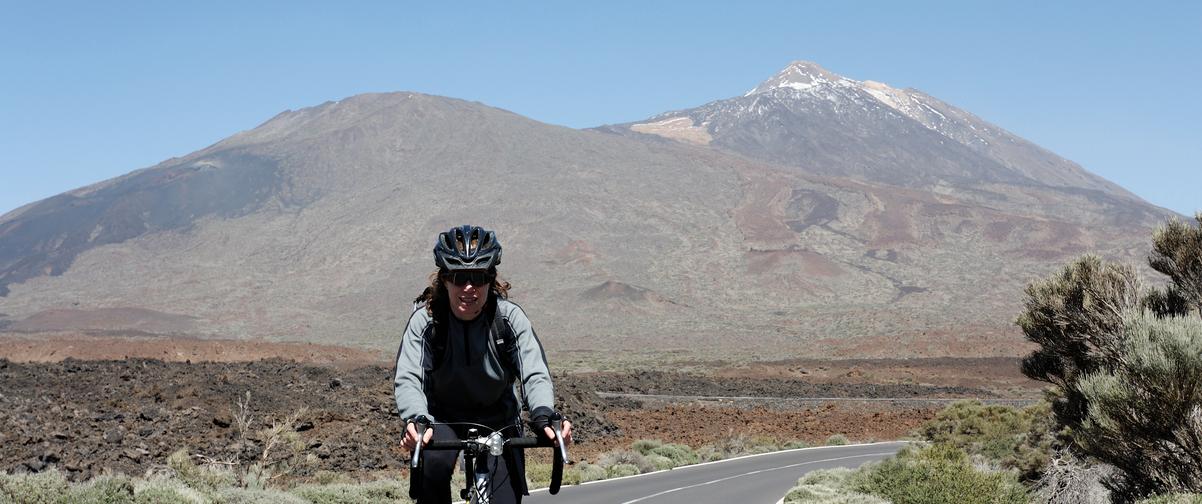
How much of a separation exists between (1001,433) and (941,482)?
36.7 ft

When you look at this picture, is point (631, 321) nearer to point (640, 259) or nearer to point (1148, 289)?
point (640, 259)

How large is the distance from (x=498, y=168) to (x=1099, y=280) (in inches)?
6325

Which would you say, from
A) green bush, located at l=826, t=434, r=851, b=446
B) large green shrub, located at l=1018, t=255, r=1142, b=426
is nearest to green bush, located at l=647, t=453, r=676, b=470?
large green shrub, located at l=1018, t=255, r=1142, b=426

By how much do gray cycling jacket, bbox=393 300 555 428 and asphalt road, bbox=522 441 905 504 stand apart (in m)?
10.7

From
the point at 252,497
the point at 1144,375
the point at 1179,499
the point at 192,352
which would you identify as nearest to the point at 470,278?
the point at 1179,499

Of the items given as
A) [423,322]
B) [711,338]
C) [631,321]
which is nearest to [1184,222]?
[423,322]

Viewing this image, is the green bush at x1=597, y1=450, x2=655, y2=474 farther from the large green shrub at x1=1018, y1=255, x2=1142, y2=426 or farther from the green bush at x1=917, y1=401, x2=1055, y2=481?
the large green shrub at x1=1018, y1=255, x2=1142, y2=426

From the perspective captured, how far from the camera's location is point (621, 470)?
77.7 ft

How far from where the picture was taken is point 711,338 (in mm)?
102500

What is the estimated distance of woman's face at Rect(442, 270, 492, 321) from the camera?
5.79 meters

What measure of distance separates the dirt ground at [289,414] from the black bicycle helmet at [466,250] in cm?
1035

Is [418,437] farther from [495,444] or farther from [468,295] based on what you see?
[468,295]

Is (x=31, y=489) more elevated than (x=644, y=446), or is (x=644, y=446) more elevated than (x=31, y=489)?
(x=31, y=489)

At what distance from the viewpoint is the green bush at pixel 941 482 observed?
13453 millimetres
